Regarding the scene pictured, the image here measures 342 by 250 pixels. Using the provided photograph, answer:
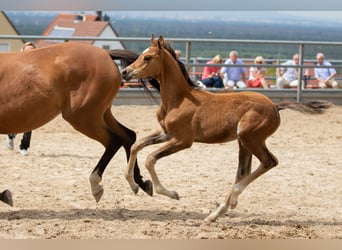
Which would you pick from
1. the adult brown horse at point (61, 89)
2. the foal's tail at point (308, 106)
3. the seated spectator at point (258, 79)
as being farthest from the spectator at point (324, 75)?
the adult brown horse at point (61, 89)

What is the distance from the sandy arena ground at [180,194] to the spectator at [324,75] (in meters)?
4.40

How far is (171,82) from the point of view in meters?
5.91

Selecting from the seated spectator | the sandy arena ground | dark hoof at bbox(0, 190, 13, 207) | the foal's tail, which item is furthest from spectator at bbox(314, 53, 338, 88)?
dark hoof at bbox(0, 190, 13, 207)

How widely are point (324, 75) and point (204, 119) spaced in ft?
31.1

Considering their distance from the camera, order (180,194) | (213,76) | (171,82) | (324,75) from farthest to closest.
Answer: (324,75) → (213,76) → (180,194) → (171,82)

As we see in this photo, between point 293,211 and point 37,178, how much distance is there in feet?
9.20

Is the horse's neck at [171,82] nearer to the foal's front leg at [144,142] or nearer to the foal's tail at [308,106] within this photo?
the foal's front leg at [144,142]

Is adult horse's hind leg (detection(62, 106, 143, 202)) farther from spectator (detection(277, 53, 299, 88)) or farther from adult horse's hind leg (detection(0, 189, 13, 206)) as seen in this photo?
spectator (detection(277, 53, 299, 88))

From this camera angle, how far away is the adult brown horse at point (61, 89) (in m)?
5.77

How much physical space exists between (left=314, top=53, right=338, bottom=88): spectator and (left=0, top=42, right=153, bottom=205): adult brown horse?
913cm

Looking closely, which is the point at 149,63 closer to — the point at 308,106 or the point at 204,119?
the point at 204,119

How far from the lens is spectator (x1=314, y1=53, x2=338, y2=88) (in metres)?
14.5

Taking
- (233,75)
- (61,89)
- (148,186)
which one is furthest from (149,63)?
(233,75)

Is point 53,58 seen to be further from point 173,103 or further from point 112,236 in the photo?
point 112,236
